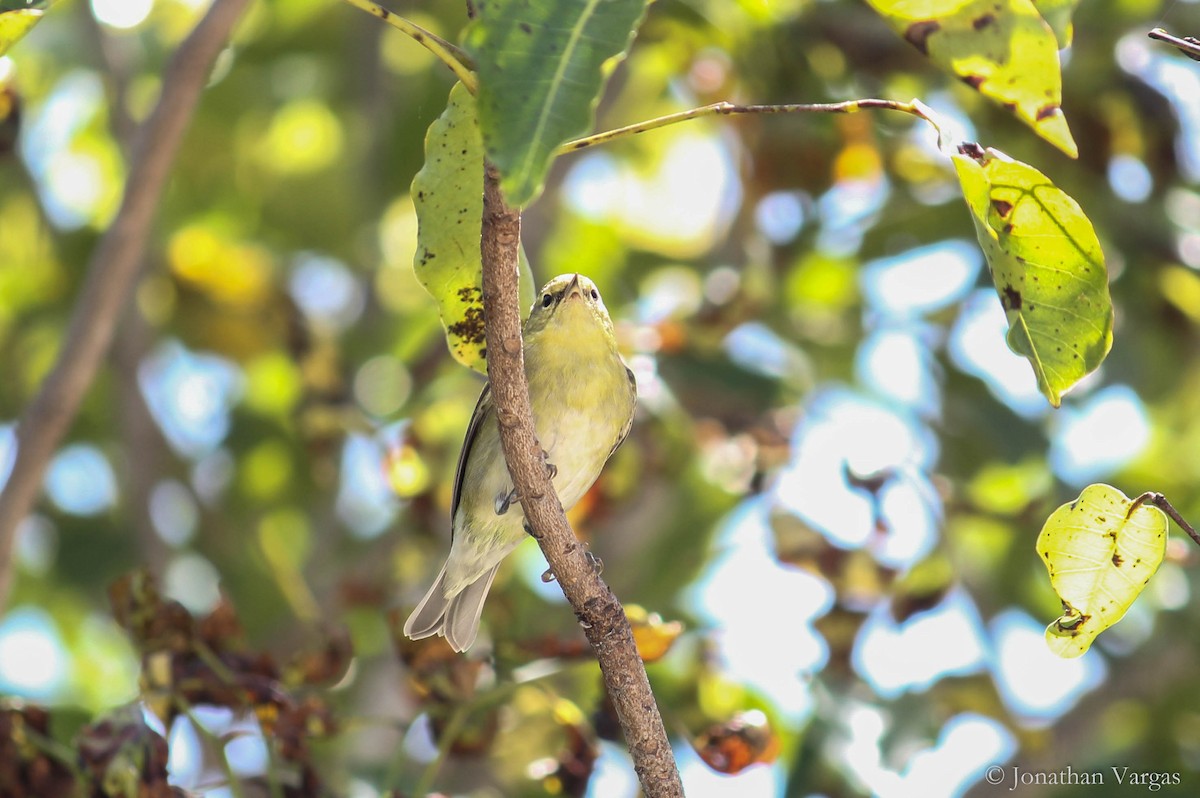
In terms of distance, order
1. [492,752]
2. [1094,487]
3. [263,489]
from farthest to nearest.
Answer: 1. [263,489]
2. [492,752]
3. [1094,487]

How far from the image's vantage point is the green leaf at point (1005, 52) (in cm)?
171

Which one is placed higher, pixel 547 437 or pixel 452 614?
pixel 547 437

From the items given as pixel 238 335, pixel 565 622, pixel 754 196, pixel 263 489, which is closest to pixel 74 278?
pixel 238 335

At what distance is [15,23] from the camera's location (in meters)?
1.70

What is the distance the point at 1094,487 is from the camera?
6.32 ft

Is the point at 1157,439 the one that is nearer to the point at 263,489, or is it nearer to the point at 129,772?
the point at 263,489

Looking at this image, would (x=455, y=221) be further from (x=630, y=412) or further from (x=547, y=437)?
(x=630, y=412)

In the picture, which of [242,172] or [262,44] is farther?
[242,172]

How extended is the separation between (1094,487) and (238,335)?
3.95 meters

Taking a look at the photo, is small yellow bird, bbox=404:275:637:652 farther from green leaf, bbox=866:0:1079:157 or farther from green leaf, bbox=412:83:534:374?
green leaf, bbox=866:0:1079:157

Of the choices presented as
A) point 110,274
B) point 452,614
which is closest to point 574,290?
point 452,614

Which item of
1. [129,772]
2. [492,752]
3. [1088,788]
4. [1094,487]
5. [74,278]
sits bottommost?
[1088,788]

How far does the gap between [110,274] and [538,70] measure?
2208 millimetres

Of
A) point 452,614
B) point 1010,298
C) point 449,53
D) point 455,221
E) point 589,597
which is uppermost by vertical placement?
point 449,53
